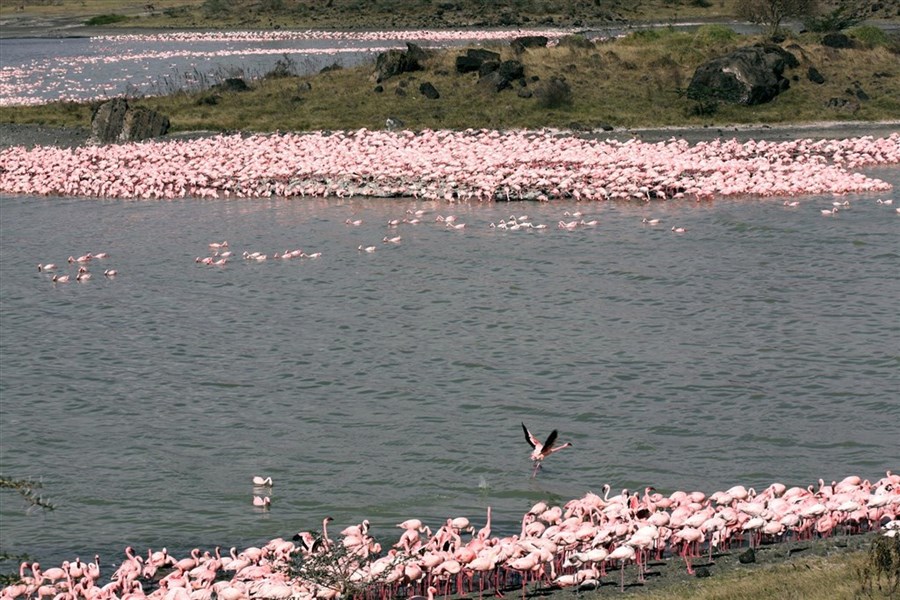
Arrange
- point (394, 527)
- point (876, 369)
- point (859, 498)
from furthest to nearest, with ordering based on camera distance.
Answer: point (876, 369), point (394, 527), point (859, 498)

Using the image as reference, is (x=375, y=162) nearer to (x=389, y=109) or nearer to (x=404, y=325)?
(x=389, y=109)

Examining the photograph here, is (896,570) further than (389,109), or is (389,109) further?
(389,109)

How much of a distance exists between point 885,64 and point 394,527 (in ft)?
152

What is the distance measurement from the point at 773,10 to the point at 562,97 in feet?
66.5

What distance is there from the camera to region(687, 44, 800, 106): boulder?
167 ft

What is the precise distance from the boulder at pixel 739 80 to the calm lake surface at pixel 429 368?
1591cm

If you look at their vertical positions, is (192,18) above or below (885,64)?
above

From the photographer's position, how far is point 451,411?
2023 centimetres

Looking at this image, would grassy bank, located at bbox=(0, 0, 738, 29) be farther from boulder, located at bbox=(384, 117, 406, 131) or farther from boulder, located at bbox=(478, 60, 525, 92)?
boulder, located at bbox=(384, 117, 406, 131)

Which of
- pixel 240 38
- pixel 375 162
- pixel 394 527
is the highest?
pixel 240 38

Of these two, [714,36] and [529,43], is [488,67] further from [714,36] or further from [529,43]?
[714,36]

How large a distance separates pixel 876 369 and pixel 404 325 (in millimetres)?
8393

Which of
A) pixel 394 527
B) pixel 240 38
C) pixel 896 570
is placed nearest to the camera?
pixel 896 570

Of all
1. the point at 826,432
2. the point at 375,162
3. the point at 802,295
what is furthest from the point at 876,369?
the point at 375,162
